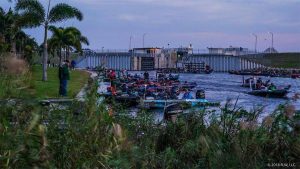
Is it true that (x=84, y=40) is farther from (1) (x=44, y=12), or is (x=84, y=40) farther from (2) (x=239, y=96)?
(2) (x=239, y=96)

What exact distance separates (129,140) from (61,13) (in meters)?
43.6

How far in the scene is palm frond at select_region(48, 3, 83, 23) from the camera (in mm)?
48656

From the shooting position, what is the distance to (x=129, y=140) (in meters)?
6.10

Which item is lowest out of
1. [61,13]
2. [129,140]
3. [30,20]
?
[129,140]

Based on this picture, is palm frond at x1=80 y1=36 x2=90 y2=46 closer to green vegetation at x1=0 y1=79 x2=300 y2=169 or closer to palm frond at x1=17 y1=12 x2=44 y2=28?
palm frond at x1=17 y1=12 x2=44 y2=28

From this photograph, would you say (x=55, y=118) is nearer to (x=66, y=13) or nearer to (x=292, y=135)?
(x=292, y=135)

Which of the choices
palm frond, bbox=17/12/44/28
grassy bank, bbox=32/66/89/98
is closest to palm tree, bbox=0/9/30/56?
palm frond, bbox=17/12/44/28

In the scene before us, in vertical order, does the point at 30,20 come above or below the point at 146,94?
above

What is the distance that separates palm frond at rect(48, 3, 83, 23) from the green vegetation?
4106 centimetres

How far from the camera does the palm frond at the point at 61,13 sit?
48656 mm

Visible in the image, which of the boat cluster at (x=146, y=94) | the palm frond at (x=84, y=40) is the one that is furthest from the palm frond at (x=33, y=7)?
the palm frond at (x=84, y=40)

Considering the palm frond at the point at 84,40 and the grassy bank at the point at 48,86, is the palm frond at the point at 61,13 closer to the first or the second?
A: the grassy bank at the point at 48,86

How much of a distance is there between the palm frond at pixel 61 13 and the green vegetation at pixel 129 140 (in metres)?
41.1

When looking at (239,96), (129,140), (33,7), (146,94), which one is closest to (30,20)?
(33,7)
